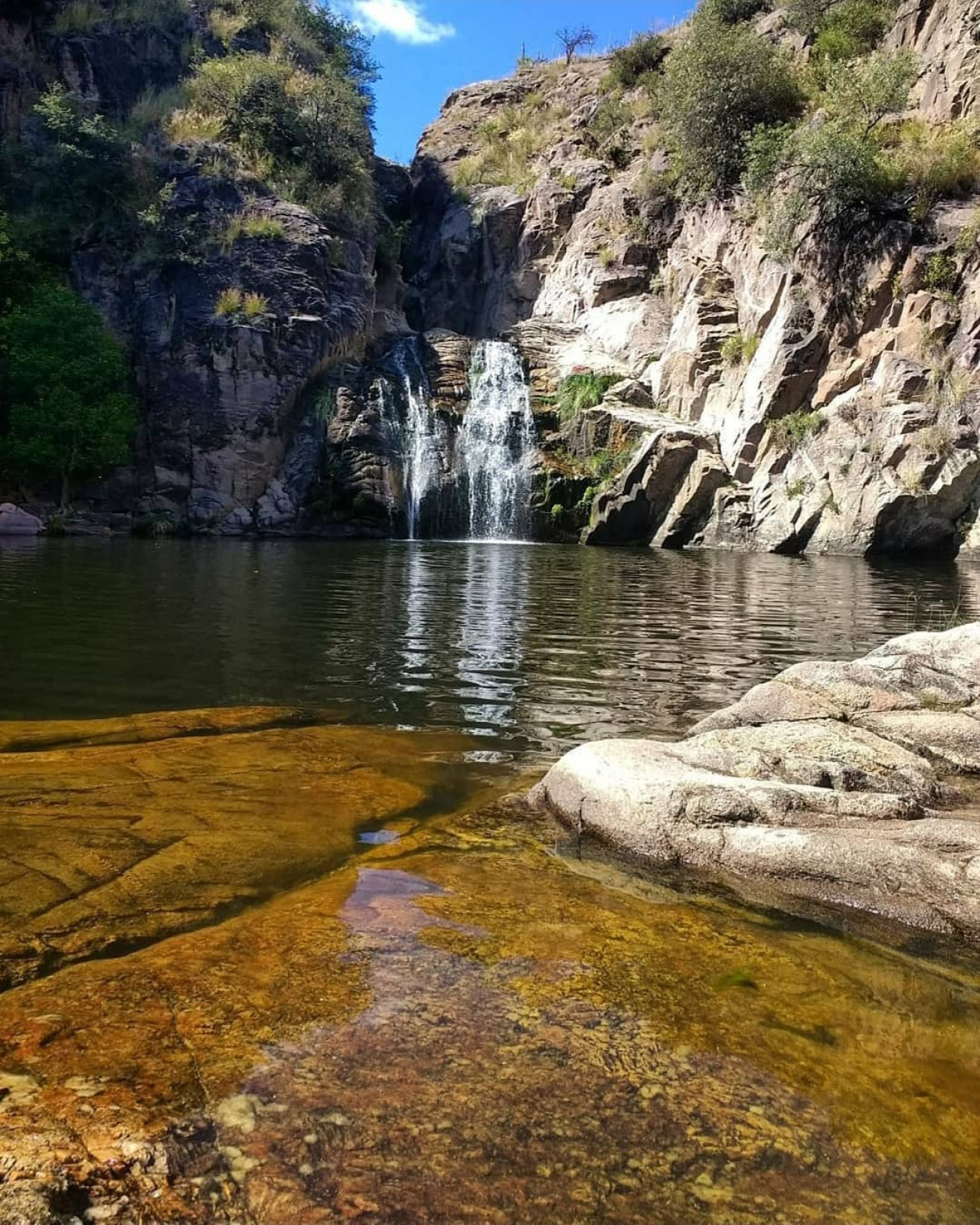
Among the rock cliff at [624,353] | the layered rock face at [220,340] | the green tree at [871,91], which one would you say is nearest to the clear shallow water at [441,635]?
the rock cliff at [624,353]

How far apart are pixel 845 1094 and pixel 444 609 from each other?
1012 centimetres

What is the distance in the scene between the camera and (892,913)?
3229 millimetres

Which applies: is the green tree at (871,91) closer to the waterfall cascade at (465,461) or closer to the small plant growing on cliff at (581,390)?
the small plant growing on cliff at (581,390)

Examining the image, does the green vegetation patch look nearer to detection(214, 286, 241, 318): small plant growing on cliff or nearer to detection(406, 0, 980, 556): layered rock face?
detection(214, 286, 241, 318): small plant growing on cliff

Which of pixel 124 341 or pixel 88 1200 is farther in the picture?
pixel 124 341

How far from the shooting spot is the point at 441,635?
33.1ft

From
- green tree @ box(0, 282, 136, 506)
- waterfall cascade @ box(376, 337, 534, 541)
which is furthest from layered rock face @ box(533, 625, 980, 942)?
green tree @ box(0, 282, 136, 506)

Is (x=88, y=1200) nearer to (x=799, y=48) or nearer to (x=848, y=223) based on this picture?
(x=848, y=223)

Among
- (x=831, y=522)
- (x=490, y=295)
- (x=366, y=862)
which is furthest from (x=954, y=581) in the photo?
(x=490, y=295)

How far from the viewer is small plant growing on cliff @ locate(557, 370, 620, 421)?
29344 millimetres

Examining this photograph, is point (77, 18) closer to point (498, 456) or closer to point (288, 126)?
point (288, 126)

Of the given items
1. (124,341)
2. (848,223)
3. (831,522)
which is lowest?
(831,522)

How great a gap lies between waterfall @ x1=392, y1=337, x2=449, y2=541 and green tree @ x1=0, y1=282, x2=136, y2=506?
9230 mm

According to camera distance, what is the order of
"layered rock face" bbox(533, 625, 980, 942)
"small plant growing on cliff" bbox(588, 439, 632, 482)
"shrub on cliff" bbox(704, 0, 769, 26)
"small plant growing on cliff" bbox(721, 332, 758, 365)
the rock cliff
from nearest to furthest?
"layered rock face" bbox(533, 625, 980, 942)
the rock cliff
"small plant growing on cliff" bbox(721, 332, 758, 365)
"small plant growing on cliff" bbox(588, 439, 632, 482)
"shrub on cliff" bbox(704, 0, 769, 26)
